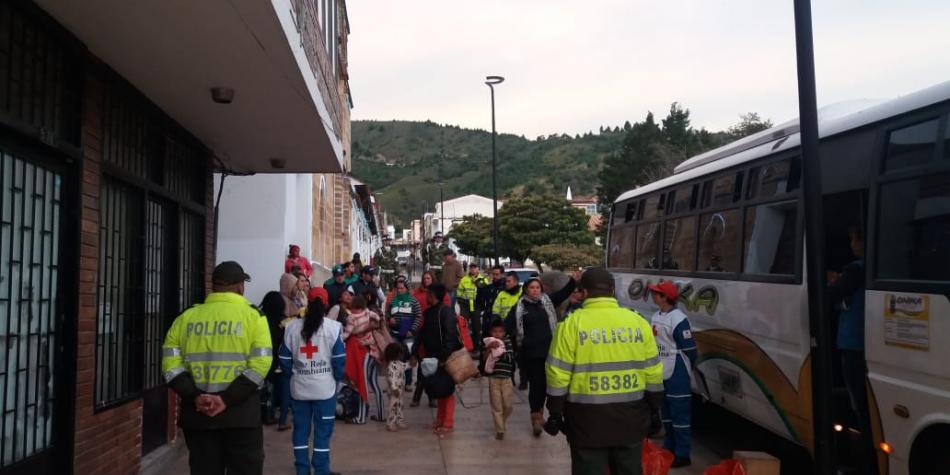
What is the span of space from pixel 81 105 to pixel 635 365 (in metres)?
4.31

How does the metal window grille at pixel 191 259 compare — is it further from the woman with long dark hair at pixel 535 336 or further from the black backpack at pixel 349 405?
the woman with long dark hair at pixel 535 336

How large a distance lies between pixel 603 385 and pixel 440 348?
4.41 m

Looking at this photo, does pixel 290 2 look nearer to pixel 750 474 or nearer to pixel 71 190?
pixel 71 190

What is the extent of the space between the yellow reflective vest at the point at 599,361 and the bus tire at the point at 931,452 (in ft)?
5.14

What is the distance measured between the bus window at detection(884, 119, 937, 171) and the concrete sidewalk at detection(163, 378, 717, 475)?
3.35 meters

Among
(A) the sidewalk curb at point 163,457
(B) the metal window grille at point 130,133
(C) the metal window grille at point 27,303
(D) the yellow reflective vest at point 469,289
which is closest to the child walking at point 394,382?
(A) the sidewalk curb at point 163,457

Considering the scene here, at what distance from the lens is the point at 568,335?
4684 mm

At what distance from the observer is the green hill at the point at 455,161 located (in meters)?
113

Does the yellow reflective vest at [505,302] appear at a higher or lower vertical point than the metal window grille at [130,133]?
lower

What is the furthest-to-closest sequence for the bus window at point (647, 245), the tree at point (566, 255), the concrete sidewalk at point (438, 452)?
the tree at point (566, 255) < the bus window at point (647, 245) < the concrete sidewalk at point (438, 452)

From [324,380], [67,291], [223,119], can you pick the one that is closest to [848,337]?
[324,380]

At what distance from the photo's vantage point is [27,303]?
4.90m

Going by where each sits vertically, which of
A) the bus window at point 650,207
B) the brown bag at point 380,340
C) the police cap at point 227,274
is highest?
the bus window at point 650,207

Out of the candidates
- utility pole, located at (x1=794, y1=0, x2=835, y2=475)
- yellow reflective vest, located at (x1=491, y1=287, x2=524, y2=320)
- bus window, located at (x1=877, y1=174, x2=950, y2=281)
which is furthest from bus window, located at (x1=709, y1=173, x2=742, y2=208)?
yellow reflective vest, located at (x1=491, y1=287, x2=524, y2=320)
